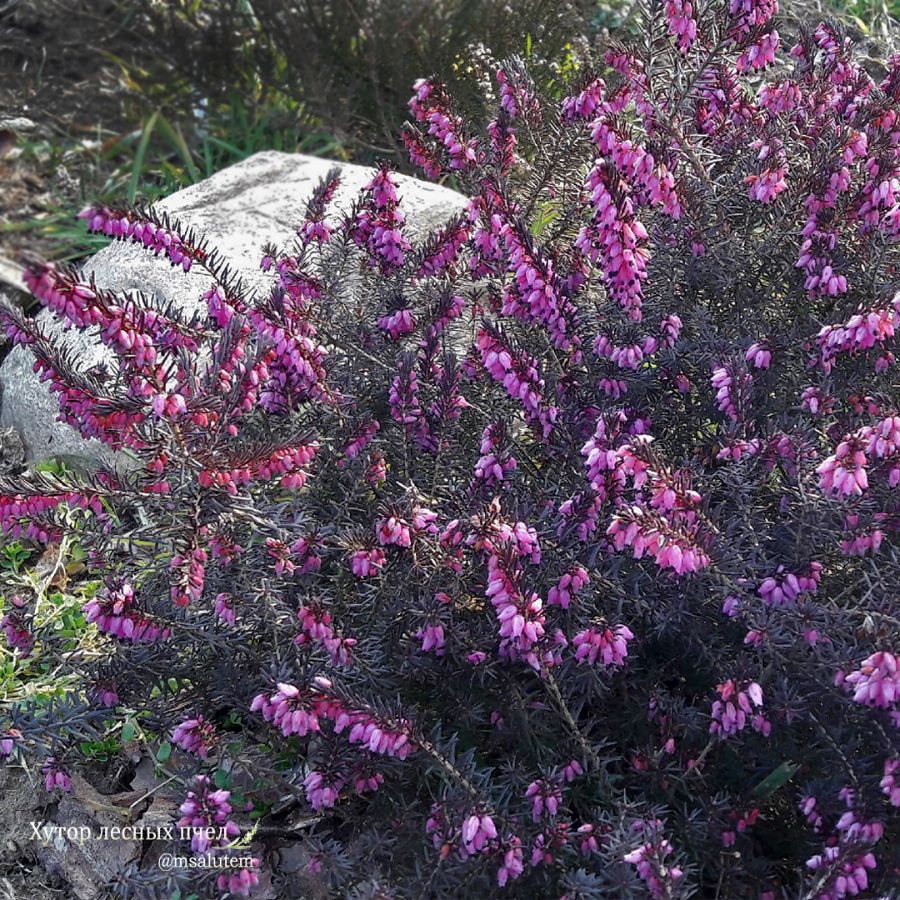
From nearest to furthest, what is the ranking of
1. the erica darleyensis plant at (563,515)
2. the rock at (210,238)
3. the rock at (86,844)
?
the erica darleyensis plant at (563,515) < the rock at (86,844) < the rock at (210,238)

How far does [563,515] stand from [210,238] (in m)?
2.35

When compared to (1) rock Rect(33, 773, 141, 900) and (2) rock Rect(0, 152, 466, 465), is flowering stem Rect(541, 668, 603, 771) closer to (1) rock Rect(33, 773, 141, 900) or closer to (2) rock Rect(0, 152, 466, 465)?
(1) rock Rect(33, 773, 141, 900)

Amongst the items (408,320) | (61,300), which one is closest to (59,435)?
(408,320)

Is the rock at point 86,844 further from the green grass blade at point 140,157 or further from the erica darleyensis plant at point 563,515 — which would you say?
the green grass blade at point 140,157

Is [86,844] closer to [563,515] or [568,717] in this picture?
[568,717]

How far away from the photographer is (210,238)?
13.7 feet

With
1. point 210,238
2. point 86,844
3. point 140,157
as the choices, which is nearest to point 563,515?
point 86,844

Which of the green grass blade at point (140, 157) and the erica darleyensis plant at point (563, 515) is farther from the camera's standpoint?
the green grass blade at point (140, 157)

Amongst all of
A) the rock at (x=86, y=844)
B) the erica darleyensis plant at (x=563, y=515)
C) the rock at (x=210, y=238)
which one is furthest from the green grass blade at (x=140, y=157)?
the rock at (x=86, y=844)

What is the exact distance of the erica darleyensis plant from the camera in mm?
2094

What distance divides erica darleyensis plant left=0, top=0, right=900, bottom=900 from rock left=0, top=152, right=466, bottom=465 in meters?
1.16

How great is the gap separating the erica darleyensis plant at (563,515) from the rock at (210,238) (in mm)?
1162

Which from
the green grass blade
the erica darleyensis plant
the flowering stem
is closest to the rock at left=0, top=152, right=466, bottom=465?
the green grass blade

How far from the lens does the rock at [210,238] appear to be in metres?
3.93
